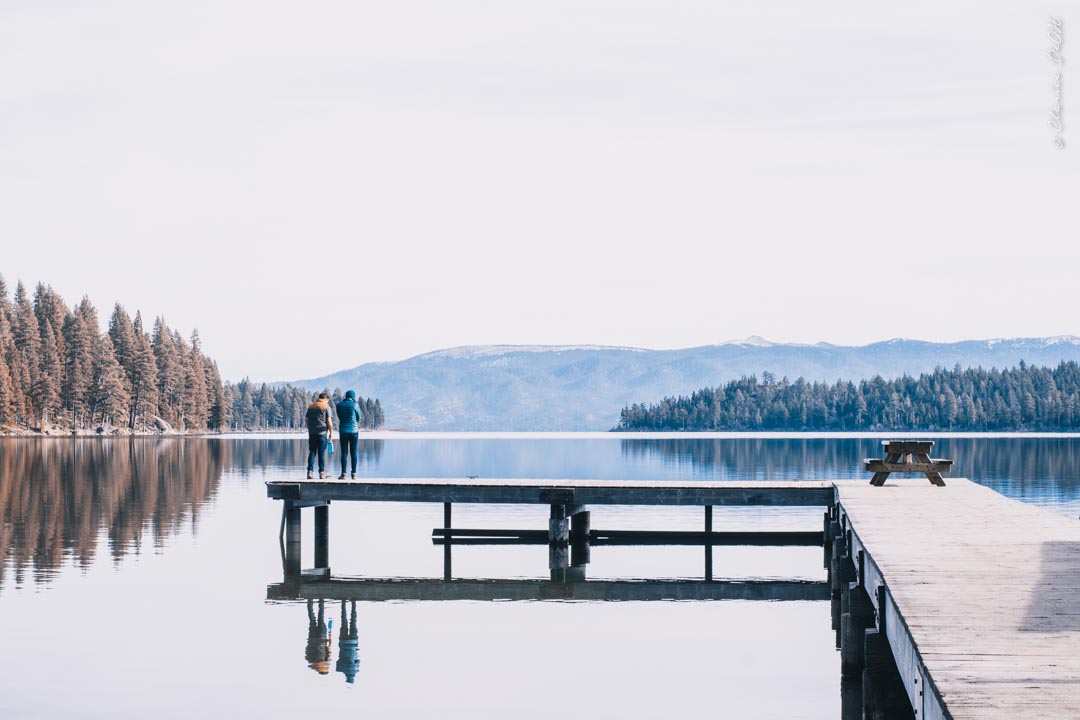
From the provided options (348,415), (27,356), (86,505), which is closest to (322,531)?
(348,415)

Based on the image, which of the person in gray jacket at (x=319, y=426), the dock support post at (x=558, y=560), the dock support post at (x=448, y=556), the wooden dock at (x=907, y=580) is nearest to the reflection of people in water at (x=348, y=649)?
the wooden dock at (x=907, y=580)

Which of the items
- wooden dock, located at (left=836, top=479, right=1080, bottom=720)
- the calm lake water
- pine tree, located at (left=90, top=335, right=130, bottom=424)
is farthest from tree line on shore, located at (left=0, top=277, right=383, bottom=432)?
wooden dock, located at (left=836, top=479, right=1080, bottom=720)

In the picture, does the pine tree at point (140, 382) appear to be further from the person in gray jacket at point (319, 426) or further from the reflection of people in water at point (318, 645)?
the reflection of people in water at point (318, 645)

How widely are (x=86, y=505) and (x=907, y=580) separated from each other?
139 ft

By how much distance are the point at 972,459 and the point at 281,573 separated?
274 ft

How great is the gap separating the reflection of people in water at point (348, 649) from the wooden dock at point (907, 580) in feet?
12.1

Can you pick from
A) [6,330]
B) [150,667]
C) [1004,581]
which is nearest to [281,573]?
[150,667]

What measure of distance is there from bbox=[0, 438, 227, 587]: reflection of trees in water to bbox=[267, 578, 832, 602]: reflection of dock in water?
642 centimetres

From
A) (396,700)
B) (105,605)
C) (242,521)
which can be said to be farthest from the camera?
(242,521)

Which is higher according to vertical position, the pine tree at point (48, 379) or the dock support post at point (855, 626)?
the pine tree at point (48, 379)

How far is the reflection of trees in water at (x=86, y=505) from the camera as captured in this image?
36.3m

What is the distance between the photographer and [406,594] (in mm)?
29453

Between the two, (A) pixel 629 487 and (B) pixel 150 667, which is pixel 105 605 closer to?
(B) pixel 150 667

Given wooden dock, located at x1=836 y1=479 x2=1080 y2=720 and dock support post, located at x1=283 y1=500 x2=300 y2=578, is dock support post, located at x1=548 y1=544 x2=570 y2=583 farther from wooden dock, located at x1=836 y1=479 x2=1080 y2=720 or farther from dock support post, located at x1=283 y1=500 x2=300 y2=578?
wooden dock, located at x1=836 y1=479 x2=1080 y2=720
